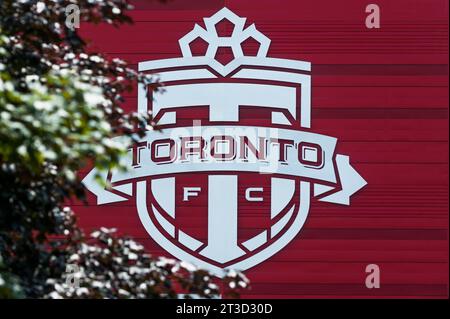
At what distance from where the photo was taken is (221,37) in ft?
26.1

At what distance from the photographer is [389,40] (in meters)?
8.01

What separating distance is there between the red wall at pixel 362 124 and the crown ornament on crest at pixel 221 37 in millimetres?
54

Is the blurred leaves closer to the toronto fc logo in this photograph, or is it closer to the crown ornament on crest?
the toronto fc logo

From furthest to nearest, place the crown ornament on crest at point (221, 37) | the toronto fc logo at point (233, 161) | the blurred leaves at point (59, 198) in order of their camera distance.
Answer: the crown ornament on crest at point (221, 37) → the toronto fc logo at point (233, 161) → the blurred leaves at point (59, 198)

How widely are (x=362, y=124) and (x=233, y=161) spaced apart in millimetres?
1084

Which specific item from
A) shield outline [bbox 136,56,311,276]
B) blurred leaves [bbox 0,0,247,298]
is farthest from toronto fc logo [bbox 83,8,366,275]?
blurred leaves [bbox 0,0,247,298]

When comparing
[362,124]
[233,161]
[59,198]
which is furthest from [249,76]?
[59,198]

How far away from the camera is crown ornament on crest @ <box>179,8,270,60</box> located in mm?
7930

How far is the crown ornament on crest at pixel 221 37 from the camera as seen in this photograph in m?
7.93

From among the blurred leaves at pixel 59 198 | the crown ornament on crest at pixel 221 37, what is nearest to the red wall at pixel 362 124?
the crown ornament on crest at pixel 221 37

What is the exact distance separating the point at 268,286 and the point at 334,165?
1.08 meters

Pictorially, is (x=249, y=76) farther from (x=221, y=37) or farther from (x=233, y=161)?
(x=233, y=161)

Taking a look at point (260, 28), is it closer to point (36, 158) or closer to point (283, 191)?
point (283, 191)

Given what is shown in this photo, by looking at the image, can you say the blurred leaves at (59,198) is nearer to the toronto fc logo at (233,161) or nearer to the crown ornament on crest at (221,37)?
the toronto fc logo at (233,161)
